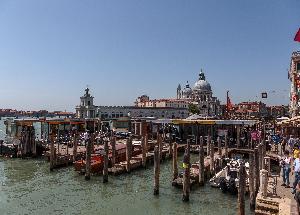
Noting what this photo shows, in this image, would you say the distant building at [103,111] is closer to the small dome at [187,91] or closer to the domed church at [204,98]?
the domed church at [204,98]

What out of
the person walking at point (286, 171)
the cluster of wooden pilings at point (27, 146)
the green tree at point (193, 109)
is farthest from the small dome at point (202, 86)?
the person walking at point (286, 171)

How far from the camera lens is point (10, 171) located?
1121 inches

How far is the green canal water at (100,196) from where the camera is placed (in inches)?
712

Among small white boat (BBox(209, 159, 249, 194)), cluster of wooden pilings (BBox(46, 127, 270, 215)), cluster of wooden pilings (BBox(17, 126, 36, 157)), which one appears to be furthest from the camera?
cluster of wooden pilings (BBox(17, 126, 36, 157))

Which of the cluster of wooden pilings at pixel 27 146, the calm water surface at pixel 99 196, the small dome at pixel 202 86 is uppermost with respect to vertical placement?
the small dome at pixel 202 86

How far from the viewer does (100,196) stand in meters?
20.6

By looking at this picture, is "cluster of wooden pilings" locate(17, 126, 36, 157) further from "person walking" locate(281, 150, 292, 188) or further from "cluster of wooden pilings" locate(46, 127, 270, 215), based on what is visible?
"person walking" locate(281, 150, 292, 188)

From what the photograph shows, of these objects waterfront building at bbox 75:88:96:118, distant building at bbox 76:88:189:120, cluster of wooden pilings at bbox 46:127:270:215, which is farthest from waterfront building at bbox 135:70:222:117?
cluster of wooden pilings at bbox 46:127:270:215

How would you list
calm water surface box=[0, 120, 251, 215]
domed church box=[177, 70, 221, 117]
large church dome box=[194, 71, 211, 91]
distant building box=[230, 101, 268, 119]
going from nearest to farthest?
calm water surface box=[0, 120, 251, 215]
distant building box=[230, 101, 268, 119]
domed church box=[177, 70, 221, 117]
large church dome box=[194, 71, 211, 91]

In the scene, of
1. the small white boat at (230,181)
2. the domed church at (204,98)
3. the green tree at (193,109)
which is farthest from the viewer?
the domed church at (204,98)

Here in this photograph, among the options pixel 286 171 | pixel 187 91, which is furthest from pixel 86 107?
pixel 286 171

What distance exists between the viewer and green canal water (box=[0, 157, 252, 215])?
18.1 meters

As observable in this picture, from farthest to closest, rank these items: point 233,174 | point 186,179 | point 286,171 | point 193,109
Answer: point 193,109
point 233,174
point 186,179
point 286,171

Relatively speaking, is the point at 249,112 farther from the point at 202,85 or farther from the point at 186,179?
the point at 186,179
